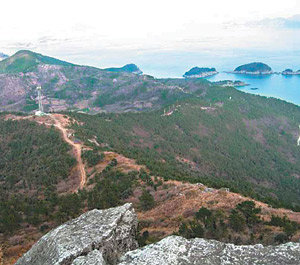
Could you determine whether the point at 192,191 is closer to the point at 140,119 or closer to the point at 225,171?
the point at 225,171

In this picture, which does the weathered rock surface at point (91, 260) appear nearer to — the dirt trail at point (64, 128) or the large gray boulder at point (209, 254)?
the large gray boulder at point (209, 254)

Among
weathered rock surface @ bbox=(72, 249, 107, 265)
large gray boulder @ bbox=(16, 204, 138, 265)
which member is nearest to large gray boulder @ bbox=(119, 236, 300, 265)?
weathered rock surface @ bbox=(72, 249, 107, 265)

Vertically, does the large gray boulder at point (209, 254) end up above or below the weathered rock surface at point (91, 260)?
above

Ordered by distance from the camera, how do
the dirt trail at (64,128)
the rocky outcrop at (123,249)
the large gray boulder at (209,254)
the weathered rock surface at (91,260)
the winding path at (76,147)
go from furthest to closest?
1. the dirt trail at (64,128)
2. the winding path at (76,147)
3. the weathered rock surface at (91,260)
4. the rocky outcrop at (123,249)
5. the large gray boulder at (209,254)

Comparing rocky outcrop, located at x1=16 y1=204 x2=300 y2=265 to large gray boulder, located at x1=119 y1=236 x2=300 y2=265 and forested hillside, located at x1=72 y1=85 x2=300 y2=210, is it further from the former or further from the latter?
forested hillside, located at x1=72 y1=85 x2=300 y2=210

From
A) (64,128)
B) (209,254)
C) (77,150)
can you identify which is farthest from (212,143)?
(209,254)

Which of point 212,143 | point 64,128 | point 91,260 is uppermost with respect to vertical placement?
point 91,260

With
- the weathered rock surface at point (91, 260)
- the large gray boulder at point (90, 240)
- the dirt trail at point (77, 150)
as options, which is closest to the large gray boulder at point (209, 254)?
the weathered rock surface at point (91, 260)

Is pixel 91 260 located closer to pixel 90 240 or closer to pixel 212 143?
pixel 90 240

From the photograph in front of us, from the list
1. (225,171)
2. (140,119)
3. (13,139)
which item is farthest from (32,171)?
(140,119)
